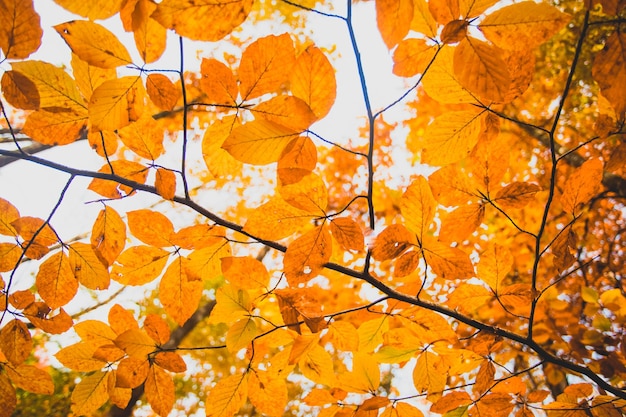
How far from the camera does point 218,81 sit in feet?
1.74

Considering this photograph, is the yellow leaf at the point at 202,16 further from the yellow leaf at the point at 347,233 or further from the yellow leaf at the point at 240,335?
the yellow leaf at the point at 240,335

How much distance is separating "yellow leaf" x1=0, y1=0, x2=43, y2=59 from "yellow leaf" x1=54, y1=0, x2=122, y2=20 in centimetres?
13

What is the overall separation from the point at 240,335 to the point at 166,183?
32 centimetres

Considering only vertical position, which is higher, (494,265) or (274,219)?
(494,265)

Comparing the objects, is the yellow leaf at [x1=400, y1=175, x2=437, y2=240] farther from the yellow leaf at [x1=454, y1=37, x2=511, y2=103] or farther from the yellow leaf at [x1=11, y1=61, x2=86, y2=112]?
the yellow leaf at [x1=11, y1=61, x2=86, y2=112]

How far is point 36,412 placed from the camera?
445 cm

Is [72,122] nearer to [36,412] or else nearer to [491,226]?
[491,226]

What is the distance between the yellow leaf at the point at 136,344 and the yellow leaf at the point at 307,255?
14.0 inches

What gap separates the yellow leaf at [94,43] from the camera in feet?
1.46

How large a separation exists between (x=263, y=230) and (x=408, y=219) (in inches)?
10.4

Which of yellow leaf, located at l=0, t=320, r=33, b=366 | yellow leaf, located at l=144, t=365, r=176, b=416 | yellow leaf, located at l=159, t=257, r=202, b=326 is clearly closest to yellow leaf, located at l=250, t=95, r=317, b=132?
yellow leaf, located at l=159, t=257, r=202, b=326

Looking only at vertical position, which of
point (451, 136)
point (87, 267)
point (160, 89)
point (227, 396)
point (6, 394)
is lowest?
point (6, 394)

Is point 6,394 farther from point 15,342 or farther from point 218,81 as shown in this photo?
point 218,81

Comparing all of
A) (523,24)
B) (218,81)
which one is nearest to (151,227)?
(218,81)
